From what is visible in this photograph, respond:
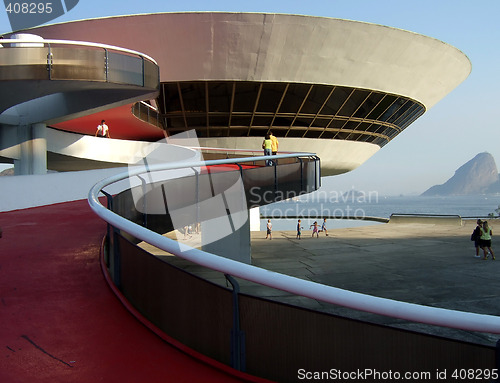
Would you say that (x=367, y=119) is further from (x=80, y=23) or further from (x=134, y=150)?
(x=80, y=23)

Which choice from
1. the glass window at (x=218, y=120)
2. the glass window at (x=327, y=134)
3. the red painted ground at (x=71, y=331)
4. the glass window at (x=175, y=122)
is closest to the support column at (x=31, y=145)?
the glass window at (x=175, y=122)

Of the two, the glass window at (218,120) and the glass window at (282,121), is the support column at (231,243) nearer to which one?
the glass window at (218,120)

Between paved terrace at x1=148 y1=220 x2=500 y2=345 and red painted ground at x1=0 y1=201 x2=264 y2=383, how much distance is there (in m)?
7.44

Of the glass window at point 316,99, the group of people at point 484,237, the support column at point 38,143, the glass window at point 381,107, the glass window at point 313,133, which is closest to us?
the group of people at point 484,237

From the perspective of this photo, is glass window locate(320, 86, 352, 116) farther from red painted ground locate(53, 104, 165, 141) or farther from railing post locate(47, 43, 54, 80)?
railing post locate(47, 43, 54, 80)

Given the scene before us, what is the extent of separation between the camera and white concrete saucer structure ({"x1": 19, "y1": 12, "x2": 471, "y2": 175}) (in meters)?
28.9

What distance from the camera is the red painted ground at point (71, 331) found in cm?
346

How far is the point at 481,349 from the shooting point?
264 cm

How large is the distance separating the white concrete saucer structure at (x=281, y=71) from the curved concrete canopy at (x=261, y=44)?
0.06 m

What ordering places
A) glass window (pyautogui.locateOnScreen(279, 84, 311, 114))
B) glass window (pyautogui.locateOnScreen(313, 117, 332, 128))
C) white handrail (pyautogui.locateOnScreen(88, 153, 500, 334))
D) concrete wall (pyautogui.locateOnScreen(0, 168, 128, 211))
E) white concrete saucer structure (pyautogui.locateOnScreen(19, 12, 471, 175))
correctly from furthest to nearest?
glass window (pyautogui.locateOnScreen(313, 117, 332, 128)) < glass window (pyautogui.locateOnScreen(279, 84, 311, 114)) < white concrete saucer structure (pyautogui.locateOnScreen(19, 12, 471, 175)) < concrete wall (pyautogui.locateOnScreen(0, 168, 128, 211)) < white handrail (pyautogui.locateOnScreen(88, 153, 500, 334))

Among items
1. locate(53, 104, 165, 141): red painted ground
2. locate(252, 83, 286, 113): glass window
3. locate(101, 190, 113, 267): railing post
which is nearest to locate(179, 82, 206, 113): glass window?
locate(53, 104, 165, 141): red painted ground

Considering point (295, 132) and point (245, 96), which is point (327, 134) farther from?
point (245, 96)

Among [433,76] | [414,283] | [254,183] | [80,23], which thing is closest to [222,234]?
A: [254,183]

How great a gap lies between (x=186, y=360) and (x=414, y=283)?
14.2m
